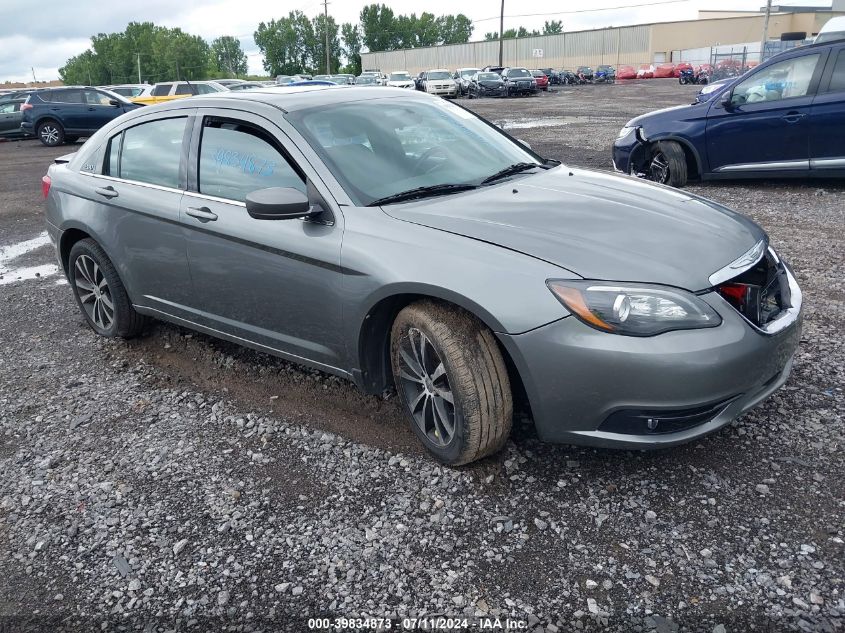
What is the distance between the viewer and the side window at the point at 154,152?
4160 mm

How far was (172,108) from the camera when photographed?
430cm

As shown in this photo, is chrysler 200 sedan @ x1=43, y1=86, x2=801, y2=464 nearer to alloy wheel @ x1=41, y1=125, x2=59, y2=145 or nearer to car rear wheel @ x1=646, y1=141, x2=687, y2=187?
car rear wheel @ x1=646, y1=141, x2=687, y2=187

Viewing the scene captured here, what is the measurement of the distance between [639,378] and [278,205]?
172 centimetres

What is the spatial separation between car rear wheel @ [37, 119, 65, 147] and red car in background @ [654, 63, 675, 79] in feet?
163

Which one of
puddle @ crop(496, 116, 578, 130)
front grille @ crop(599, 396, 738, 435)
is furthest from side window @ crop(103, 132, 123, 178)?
puddle @ crop(496, 116, 578, 130)

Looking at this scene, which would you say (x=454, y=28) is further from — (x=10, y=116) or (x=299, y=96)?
(x=299, y=96)

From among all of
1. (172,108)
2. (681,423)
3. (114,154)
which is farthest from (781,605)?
(114,154)

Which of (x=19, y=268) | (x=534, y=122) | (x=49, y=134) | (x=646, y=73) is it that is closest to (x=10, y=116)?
(x=49, y=134)

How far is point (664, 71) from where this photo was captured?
58.6 meters

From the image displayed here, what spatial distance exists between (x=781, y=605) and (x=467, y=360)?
4.50ft

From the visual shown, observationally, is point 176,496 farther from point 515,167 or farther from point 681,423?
point 515,167

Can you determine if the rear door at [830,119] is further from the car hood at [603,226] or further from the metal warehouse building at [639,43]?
the metal warehouse building at [639,43]

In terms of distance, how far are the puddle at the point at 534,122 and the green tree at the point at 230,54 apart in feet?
426

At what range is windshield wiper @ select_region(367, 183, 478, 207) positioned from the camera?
336cm
